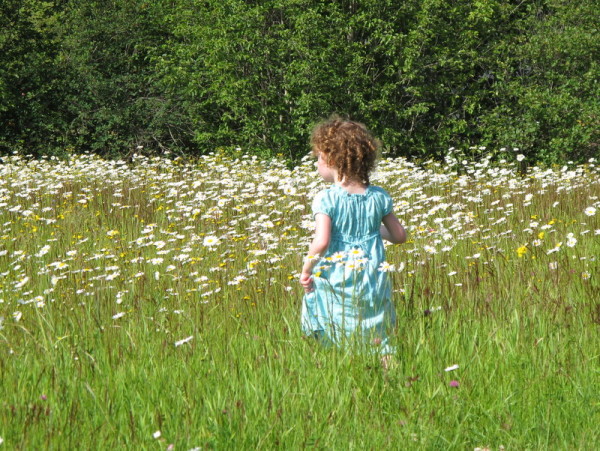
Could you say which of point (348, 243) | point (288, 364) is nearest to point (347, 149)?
point (348, 243)

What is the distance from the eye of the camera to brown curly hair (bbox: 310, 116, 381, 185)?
12.0ft

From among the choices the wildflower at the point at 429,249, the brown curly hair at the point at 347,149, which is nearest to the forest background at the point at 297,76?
the wildflower at the point at 429,249

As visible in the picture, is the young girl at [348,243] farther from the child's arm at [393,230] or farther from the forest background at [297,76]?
Answer: the forest background at [297,76]

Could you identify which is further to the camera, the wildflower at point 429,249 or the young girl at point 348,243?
the wildflower at point 429,249

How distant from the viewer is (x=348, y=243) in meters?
3.63

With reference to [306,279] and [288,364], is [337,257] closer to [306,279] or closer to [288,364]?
[306,279]

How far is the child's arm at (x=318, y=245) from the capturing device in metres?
3.42

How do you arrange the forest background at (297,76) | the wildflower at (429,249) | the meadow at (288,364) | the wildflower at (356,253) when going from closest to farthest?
the meadow at (288,364) < the wildflower at (356,253) < the wildflower at (429,249) < the forest background at (297,76)

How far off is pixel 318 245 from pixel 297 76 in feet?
31.3

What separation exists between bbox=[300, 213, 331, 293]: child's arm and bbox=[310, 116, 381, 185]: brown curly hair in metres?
0.23

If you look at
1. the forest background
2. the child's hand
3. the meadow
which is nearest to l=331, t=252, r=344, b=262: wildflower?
the child's hand

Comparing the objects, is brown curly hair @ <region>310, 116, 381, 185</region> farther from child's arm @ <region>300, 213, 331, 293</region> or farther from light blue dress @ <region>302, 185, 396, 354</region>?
child's arm @ <region>300, 213, 331, 293</region>

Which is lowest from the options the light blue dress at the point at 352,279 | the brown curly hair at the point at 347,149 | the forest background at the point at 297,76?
the forest background at the point at 297,76

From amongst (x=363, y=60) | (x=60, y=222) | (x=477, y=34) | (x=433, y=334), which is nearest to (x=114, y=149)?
(x=363, y=60)
